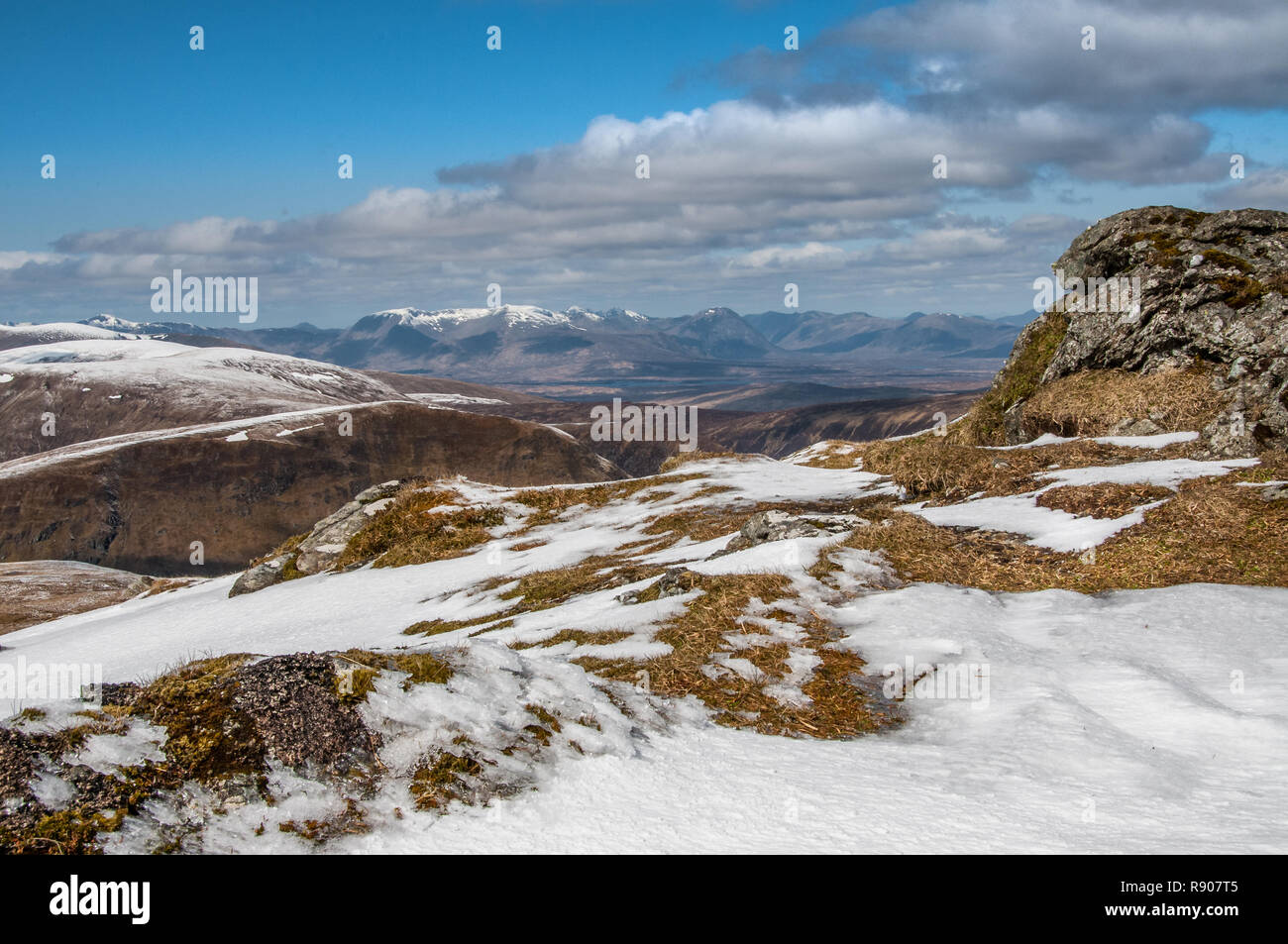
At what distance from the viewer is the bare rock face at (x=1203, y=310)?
1838 cm

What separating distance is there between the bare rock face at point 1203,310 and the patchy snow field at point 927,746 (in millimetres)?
7882

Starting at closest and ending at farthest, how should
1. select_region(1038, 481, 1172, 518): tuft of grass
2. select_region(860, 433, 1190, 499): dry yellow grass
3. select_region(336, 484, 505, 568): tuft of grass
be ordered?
select_region(1038, 481, 1172, 518): tuft of grass → select_region(860, 433, 1190, 499): dry yellow grass → select_region(336, 484, 505, 568): tuft of grass

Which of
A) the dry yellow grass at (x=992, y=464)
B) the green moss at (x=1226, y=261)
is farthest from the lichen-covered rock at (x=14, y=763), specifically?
the green moss at (x=1226, y=261)

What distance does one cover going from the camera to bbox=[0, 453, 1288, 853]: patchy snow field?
5504 millimetres

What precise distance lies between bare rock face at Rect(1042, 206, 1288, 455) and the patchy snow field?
310 inches

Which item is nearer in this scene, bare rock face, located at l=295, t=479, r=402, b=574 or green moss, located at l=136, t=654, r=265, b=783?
green moss, located at l=136, t=654, r=265, b=783

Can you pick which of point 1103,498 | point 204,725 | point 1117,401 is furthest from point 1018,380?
point 204,725

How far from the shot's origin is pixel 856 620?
10781mm

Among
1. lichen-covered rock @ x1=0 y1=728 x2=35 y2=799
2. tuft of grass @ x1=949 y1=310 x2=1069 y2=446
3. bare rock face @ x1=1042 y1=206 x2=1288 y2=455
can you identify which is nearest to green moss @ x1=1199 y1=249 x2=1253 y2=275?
bare rock face @ x1=1042 y1=206 x2=1288 y2=455

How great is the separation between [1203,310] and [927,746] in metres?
19.7

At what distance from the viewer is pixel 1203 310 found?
21.5m

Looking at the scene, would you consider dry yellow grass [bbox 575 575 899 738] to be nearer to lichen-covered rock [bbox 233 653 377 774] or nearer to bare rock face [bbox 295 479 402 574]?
lichen-covered rock [bbox 233 653 377 774]
